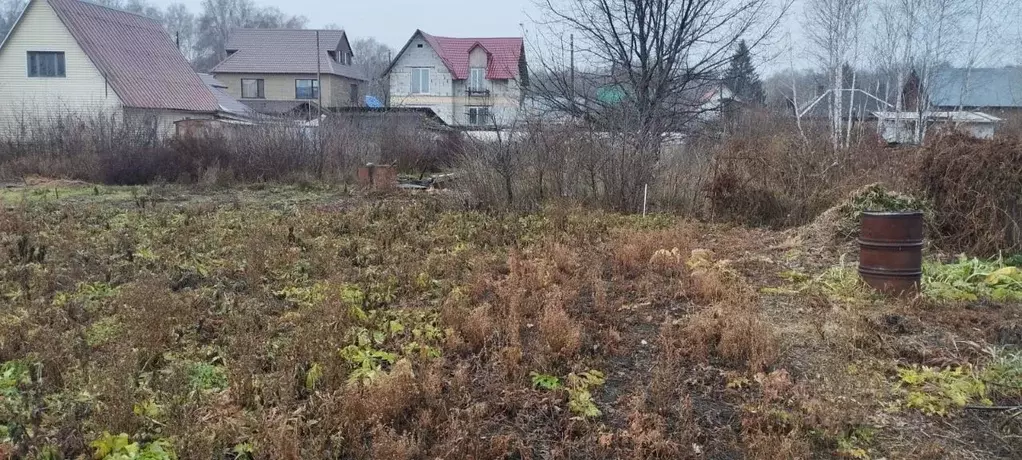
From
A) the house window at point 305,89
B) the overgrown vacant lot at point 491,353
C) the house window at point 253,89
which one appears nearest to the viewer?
the overgrown vacant lot at point 491,353

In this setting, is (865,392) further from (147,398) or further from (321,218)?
(321,218)

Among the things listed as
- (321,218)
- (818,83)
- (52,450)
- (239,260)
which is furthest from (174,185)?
(818,83)

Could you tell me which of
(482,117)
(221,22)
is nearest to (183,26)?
(221,22)

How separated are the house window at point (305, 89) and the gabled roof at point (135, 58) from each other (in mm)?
15142

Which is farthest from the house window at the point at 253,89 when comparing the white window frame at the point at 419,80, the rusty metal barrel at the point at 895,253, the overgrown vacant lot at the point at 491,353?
the rusty metal barrel at the point at 895,253

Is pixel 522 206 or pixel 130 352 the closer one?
pixel 130 352

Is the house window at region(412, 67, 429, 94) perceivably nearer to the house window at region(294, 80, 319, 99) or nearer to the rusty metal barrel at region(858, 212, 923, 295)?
the house window at region(294, 80, 319, 99)

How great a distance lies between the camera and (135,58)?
2902 cm

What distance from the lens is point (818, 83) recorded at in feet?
101

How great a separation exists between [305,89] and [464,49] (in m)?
12.0

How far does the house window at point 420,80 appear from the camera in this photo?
44.3m

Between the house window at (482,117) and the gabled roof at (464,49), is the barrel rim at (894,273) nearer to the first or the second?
the house window at (482,117)

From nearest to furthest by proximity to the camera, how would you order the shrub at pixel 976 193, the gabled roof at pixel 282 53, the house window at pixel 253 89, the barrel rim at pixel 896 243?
1. the barrel rim at pixel 896 243
2. the shrub at pixel 976 193
3. the gabled roof at pixel 282 53
4. the house window at pixel 253 89

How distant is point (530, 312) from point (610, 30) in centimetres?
1235
